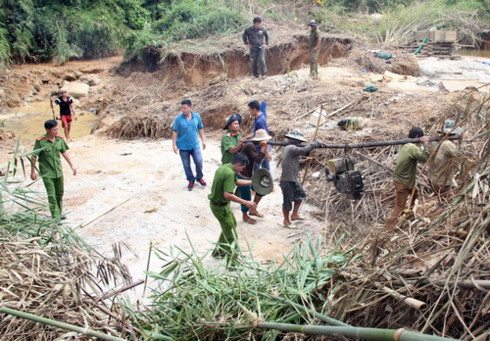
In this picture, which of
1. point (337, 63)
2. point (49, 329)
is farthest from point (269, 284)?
point (337, 63)

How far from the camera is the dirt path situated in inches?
243

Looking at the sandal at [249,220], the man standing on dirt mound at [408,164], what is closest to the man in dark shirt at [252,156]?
the sandal at [249,220]

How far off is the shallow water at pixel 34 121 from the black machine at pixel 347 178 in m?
10.0

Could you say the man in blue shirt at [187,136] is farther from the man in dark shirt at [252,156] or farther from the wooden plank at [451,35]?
the wooden plank at [451,35]

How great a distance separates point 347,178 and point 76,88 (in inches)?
576

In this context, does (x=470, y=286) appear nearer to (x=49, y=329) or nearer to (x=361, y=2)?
(x=49, y=329)

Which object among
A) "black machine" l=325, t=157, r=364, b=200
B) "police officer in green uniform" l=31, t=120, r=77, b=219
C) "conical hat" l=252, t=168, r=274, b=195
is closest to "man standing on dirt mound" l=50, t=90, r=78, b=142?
"police officer in green uniform" l=31, t=120, r=77, b=219

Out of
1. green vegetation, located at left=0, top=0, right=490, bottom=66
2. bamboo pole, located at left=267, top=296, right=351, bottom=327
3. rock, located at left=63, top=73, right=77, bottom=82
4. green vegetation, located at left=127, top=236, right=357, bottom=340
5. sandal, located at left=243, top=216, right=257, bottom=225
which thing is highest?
green vegetation, located at left=0, top=0, right=490, bottom=66

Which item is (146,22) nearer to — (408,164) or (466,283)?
(408,164)

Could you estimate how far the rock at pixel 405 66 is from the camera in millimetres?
15075

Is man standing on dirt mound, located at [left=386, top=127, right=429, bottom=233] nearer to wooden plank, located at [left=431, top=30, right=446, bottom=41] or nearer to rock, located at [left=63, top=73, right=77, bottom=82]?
wooden plank, located at [left=431, top=30, right=446, bottom=41]

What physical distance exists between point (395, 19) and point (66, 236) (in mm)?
19496

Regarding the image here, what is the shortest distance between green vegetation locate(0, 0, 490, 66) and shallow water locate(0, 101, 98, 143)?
6.84 ft

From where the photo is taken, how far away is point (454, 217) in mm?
2910
